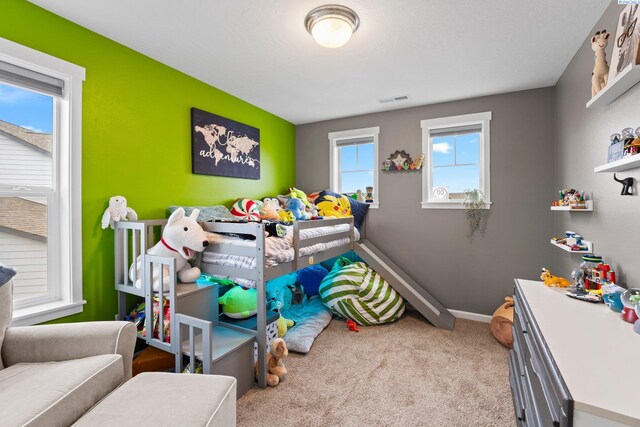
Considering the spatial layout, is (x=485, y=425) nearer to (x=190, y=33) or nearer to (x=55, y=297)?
(x=55, y=297)

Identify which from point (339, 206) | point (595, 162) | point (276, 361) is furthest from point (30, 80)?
point (595, 162)

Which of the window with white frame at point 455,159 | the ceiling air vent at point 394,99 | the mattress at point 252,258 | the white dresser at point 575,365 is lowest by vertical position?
the white dresser at point 575,365

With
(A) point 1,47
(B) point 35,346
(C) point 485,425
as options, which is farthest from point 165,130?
(C) point 485,425

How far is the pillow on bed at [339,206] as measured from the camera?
11.3ft

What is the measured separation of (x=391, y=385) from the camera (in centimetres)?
201

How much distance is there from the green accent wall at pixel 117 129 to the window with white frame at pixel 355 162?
5.49ft

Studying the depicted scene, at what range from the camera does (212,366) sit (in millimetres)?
1662

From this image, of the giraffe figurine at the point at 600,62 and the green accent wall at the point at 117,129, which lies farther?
the green accent wall at the point at 117,129

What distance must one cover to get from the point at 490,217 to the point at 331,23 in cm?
252

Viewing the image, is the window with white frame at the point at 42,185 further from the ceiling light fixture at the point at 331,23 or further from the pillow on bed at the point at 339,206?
the pillow on bed at the point at 339,206

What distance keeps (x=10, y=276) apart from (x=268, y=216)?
1.68 m

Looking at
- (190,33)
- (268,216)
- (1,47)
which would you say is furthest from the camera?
(268,216)

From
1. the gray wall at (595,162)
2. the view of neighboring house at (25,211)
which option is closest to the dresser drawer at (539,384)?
the gray wall at (595,162)

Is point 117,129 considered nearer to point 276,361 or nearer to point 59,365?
point 59,365
